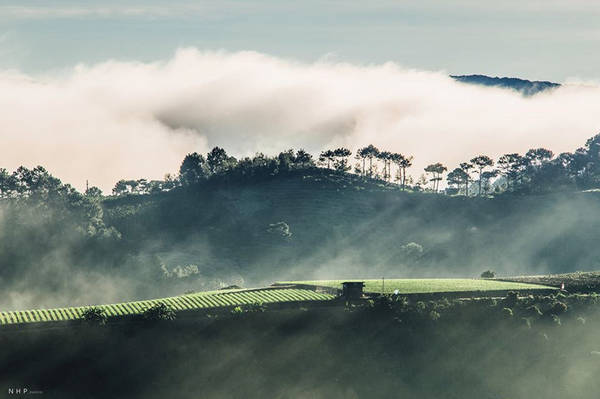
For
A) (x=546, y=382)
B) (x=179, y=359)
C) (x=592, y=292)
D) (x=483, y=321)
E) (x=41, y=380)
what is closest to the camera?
(x=41, y=380)

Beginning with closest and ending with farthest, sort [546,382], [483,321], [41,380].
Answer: [41,380]
[546,382]
[483,321]

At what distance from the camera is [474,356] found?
114 metres

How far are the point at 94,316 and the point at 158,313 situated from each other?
30.5 feet

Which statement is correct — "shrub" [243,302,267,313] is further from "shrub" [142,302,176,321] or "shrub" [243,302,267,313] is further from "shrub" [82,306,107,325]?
"shrub" [82,306,107,325]

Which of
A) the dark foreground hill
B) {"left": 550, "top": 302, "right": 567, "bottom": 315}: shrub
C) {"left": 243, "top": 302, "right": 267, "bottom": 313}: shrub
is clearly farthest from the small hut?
{"left": 550, "top": 302, "right": 567, "bottom": 315}: shrub

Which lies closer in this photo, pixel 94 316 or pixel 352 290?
pixel 94 316

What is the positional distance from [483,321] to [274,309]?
118 feet

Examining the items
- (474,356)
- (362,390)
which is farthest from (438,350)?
(362,390)

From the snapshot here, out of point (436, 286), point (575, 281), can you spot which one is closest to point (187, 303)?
point (436, 286)

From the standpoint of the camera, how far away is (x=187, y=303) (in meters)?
115

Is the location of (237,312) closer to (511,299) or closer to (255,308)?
(255,308)

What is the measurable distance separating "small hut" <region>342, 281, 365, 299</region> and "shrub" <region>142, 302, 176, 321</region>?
30.2 meters

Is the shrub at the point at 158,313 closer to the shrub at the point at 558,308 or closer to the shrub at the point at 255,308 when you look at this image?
the shrub at the point at 255,308

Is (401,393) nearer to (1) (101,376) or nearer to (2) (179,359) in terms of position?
(2) (179,359)
